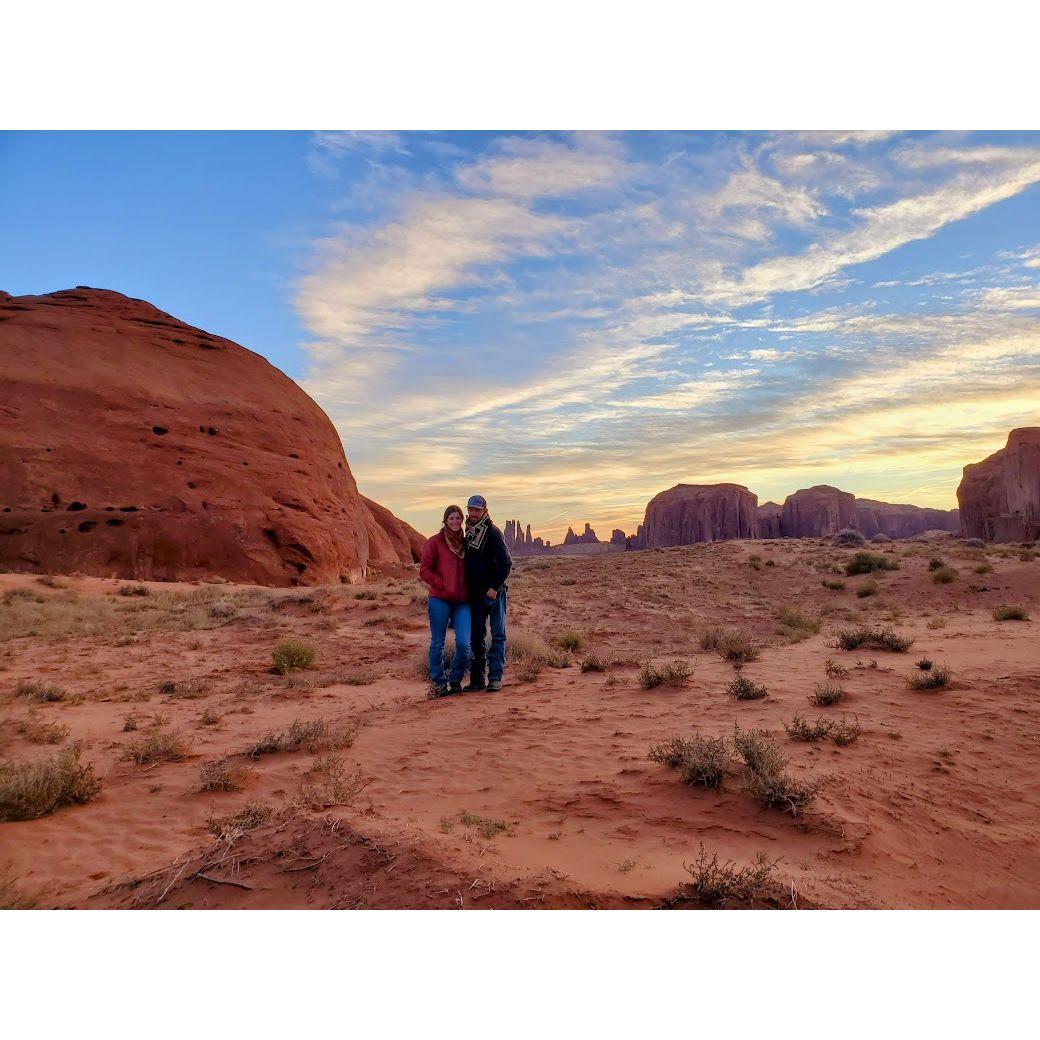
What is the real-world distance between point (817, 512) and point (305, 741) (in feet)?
335

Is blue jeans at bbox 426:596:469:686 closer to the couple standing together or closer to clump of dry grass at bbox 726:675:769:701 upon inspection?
the couple standing together

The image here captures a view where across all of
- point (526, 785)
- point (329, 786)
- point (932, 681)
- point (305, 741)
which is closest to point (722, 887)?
point (526, 785)

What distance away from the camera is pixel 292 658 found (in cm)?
1030

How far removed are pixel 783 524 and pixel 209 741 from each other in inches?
4100

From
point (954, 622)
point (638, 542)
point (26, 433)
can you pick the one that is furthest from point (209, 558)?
point (638, 542)

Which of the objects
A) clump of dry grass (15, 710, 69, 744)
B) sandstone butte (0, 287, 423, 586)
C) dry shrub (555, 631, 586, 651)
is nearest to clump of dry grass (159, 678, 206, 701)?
clump of dry grass (15, 710, 69, 744)

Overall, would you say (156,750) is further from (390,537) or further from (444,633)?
(390,537)

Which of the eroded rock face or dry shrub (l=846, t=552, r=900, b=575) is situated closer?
dry shrub (l=846, t=552, r=900, b=575)

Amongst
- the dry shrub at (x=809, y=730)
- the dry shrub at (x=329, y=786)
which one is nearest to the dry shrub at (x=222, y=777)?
the dry shrub at (x=329, y=786)

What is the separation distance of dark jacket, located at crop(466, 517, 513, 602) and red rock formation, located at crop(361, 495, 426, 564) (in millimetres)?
37732

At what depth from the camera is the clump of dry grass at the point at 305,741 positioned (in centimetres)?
572

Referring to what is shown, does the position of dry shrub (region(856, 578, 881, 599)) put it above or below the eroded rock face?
below

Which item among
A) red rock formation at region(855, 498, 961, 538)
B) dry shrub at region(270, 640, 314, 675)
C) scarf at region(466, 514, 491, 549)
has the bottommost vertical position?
dry shrub at region(270, 640, 314, 675)

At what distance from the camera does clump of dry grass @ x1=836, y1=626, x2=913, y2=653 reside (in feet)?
29.4
